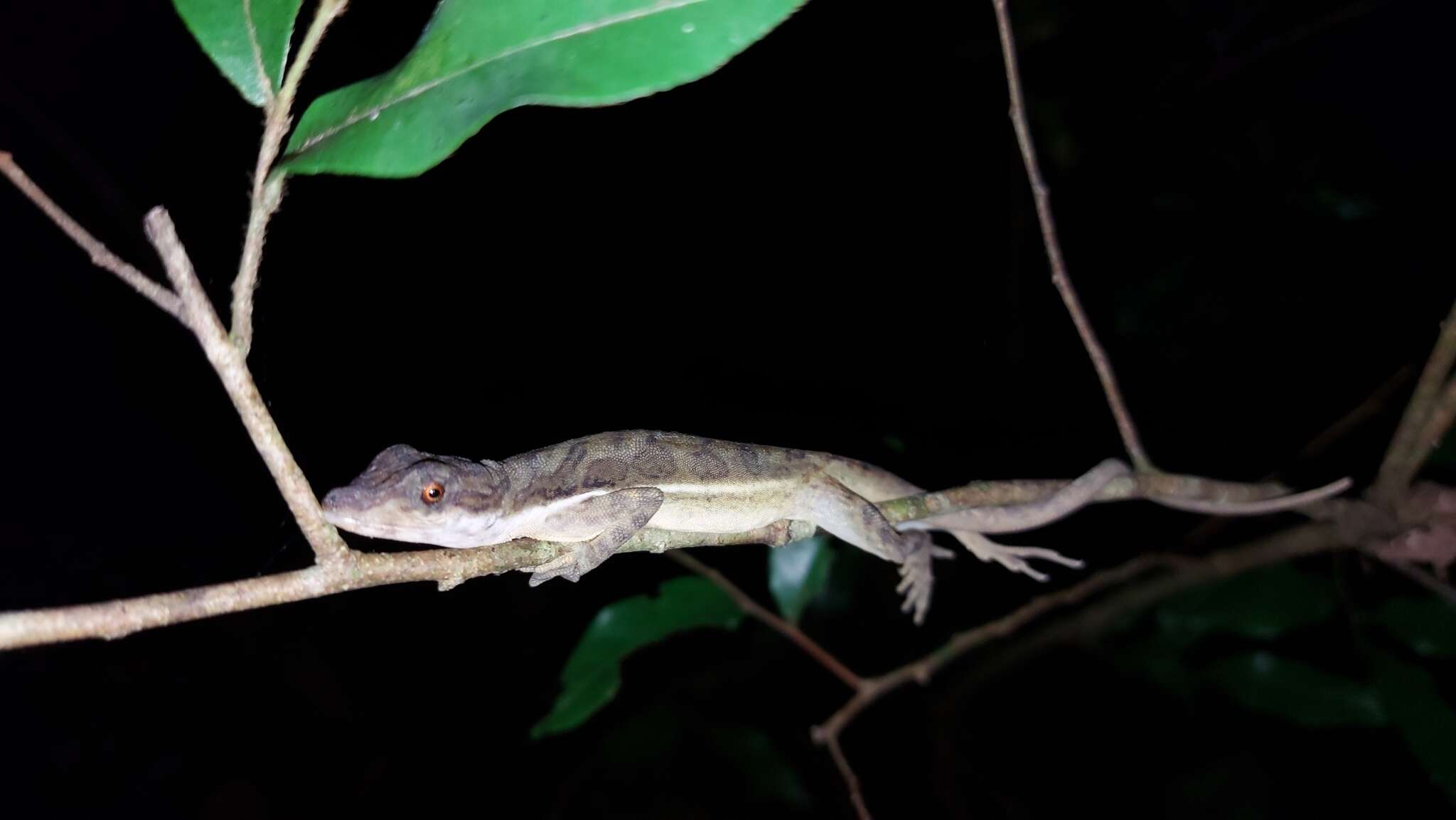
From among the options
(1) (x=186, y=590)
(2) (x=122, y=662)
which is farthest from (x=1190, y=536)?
(2) (x=122, y=662)

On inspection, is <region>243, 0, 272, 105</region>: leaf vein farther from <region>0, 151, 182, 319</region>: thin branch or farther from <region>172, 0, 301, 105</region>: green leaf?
<region>0, 151, 182, 319</region>: thin branch

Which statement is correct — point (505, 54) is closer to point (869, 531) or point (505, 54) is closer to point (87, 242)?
point (87, 242)

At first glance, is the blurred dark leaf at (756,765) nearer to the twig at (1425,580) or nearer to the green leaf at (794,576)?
the green leaf at (794,576)

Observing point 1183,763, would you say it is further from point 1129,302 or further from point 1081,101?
point 1081,101

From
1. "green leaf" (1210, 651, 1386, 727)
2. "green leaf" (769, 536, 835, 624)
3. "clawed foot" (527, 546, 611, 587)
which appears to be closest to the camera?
"clawed foot" (527, 546, 611, 587)

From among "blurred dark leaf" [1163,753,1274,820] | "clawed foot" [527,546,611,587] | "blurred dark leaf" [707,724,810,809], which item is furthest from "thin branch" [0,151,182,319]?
"blurred dark leaf" [1163,753,1274,820]

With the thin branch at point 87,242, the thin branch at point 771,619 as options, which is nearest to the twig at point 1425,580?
the thin branch at point 771,619
